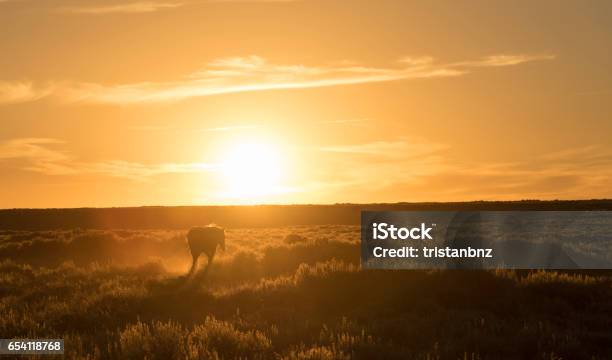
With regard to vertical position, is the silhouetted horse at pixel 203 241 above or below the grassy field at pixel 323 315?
above

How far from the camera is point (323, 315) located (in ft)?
47.8

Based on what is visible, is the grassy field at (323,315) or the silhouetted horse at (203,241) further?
the silhouetted horse at (203,241)

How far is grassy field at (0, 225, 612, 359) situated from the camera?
10.7 m

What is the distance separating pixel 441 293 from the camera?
1612 centimetres

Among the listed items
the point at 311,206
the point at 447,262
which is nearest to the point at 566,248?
the point at 447,262

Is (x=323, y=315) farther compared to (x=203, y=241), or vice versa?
(x=203, y=241)

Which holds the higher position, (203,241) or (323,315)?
(203,241)

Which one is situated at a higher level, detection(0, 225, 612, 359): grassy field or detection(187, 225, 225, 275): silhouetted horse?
detection(187, 225, 225, 275): silhouetted horse

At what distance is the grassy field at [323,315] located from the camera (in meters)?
10.7

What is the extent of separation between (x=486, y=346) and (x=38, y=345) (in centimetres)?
741

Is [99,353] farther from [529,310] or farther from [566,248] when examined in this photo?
[566,248]

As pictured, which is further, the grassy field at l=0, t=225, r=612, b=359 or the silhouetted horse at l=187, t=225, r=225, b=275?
the silhouetted horse at l=187, t=225, r=225, b=275

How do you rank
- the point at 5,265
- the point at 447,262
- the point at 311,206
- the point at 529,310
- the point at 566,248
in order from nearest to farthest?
the point at 529,310
the point at 447,262
the point at 5,265
the point at 566,248
the point at 311,206

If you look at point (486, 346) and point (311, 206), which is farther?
point (311, 206)
